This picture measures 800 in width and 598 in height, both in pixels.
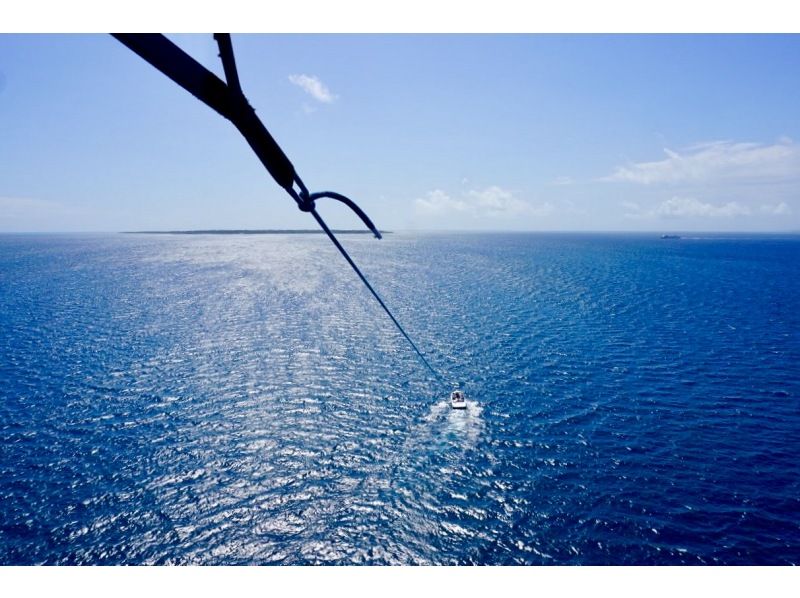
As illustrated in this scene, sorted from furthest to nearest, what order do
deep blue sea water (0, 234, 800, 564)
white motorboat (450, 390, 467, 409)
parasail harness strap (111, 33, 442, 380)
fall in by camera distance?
white motorboat (450, 390, 467, 409) < deep blue sea water (0, 234, 800, 564) < parasail harness strap (111, 33, 442, 380)

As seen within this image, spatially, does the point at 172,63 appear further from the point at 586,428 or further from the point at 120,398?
the point at 120,398

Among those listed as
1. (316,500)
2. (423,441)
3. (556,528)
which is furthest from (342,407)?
(556,528)

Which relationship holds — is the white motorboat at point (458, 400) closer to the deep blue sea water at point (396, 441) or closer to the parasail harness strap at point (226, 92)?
the deep blue sea water at point (396, 441)

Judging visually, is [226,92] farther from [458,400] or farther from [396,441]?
[458,400]

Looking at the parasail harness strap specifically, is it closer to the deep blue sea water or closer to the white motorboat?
the deep blue sea water

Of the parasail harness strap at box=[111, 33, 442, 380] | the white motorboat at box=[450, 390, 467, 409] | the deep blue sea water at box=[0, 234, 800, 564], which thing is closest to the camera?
the parasail harness strap at box=[111, 33, 442, 380]

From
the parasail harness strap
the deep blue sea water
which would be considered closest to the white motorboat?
the deep blue sea water

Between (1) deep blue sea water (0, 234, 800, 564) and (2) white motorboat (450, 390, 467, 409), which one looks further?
(2) white motorboat (450, 390, 467, 409)
